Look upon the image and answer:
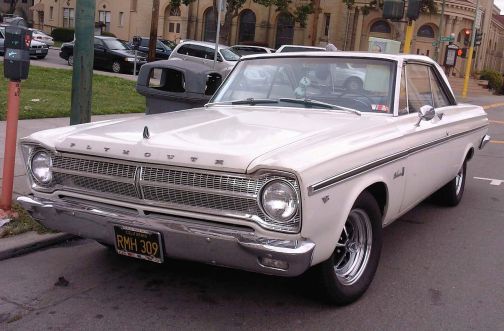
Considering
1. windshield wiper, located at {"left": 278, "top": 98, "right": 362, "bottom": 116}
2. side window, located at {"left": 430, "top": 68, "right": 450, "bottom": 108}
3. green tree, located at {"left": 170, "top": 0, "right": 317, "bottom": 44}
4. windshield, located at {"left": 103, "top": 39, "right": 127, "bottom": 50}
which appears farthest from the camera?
green tree, located at {"left": 170, "top": 0, "right": 317, "bottom": 44}

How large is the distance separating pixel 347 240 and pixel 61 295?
198 cm

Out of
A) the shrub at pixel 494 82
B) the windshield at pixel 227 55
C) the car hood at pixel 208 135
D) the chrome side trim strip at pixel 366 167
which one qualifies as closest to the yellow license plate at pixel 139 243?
the car hood at pixel 208 135

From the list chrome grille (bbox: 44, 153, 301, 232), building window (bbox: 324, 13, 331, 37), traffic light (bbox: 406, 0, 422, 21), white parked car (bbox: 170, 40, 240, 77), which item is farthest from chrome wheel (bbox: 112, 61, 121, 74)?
building window (bbox: 324, 13, 331, 37)

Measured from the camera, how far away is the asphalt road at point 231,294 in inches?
146

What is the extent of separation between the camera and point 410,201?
191 inches

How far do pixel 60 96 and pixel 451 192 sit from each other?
9.47m

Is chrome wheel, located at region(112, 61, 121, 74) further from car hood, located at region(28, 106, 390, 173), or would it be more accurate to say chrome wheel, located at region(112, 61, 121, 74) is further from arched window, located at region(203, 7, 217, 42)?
arched window, located at region(203, 7, 217, 42)

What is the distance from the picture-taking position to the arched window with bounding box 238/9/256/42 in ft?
169

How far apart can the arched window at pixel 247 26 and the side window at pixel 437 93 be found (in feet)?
153

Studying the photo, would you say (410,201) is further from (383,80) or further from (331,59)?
(331,59)

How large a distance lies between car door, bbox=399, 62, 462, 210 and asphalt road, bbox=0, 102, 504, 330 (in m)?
0.63

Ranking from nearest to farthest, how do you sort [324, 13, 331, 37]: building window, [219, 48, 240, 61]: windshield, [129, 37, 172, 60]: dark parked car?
[219, 48, 240, 61]: windshield, [129, 37, 172, 60]: dark parked car, [324, 13, 331, 37]: building window

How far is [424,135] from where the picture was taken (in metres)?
4.95

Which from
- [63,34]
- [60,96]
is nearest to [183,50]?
[60,96]
